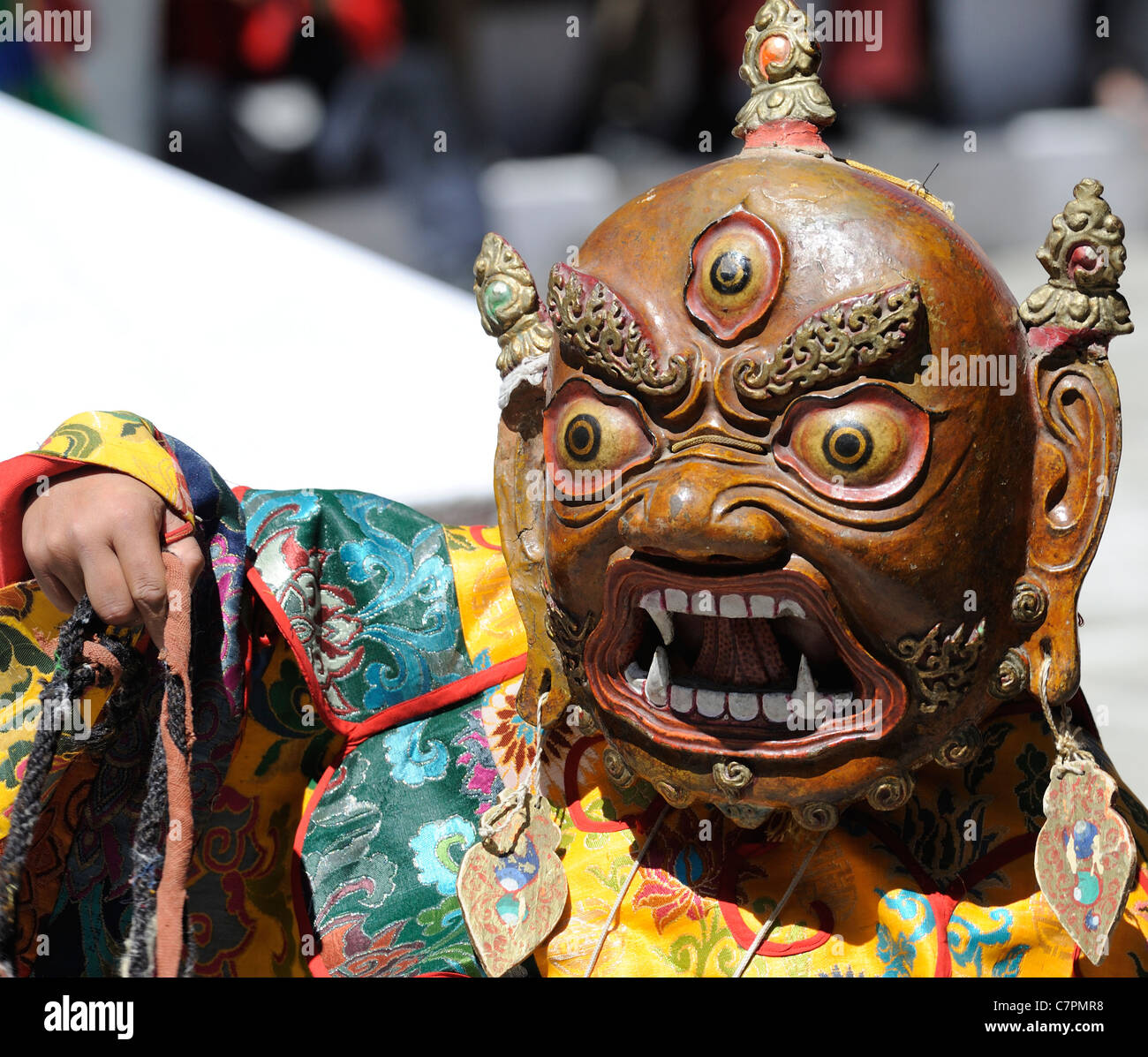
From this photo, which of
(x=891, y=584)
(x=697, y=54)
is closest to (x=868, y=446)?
(x=891, y=584)

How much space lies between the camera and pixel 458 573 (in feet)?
6.00

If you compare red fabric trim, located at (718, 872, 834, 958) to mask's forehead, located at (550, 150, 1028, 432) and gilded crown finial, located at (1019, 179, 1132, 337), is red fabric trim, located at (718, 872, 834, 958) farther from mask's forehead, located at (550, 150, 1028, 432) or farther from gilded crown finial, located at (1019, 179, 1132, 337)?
gilded crown finial, located at (1019, 179, 1132, 337)

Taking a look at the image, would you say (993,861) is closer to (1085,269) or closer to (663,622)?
(663,622)

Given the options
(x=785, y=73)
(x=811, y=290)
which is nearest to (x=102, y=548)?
(x=811, y=290)

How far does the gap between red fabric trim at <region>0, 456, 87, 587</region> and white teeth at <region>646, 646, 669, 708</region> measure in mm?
658

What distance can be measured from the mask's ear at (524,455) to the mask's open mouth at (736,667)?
0.15m

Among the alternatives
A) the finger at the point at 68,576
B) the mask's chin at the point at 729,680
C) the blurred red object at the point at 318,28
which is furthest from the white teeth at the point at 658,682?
the blurred red object at the point at 318,28

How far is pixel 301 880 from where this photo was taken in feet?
5.65

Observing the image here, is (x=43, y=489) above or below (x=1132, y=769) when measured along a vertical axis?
above

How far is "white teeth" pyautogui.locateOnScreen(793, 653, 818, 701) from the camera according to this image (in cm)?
133

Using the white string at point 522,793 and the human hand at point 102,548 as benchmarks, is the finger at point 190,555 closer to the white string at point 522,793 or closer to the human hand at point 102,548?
the human hand at point 102,548

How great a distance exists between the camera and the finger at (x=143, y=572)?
1.47 meters

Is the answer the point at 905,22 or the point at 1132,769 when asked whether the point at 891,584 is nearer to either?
the point at 1132,769

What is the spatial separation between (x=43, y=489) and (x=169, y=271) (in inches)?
52.9
